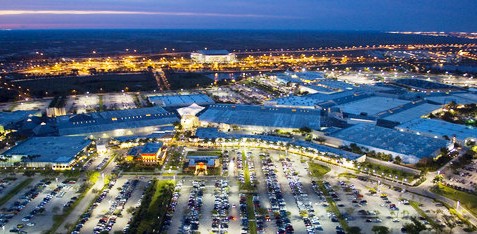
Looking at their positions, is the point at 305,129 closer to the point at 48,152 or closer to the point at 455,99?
the point at 48,152

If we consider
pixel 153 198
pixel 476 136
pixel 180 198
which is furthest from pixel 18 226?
pixel 476 136

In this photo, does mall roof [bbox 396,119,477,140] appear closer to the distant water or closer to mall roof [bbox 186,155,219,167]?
mall roof [bbox 186,155,219,167]

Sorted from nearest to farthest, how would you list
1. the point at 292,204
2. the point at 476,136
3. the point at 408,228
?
the point at 408,228 < the point at 292,204 < the point at 476,136

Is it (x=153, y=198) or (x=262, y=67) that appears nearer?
(x=153, y=198)

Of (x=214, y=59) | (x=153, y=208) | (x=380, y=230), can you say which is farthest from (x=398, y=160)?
(x=214, y=59)

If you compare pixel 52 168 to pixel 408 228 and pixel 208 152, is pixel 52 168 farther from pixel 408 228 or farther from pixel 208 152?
pixel 408 228

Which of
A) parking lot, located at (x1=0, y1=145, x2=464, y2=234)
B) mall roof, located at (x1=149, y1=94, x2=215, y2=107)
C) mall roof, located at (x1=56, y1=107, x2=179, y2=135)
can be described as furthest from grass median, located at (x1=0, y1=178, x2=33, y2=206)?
mall roof, located at (x1=149, y1=94, x2=215, y2=107)

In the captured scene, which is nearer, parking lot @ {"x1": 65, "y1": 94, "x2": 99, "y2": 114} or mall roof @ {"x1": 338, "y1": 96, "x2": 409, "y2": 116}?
mall roof @ {"x1": 338, "y1": 96, "x2": 409, "y2": 116}
